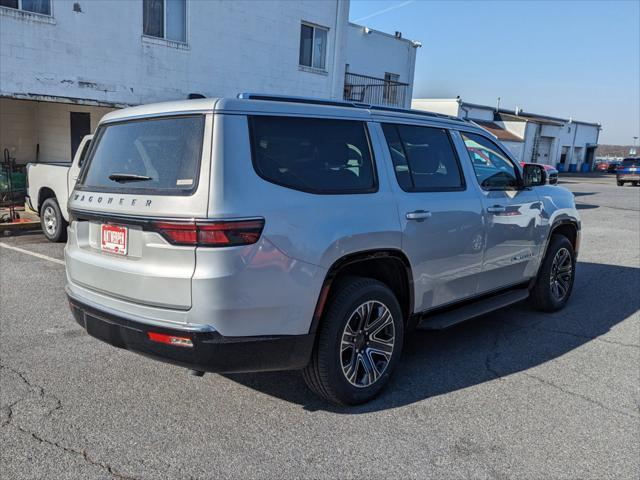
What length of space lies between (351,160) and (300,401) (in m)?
1.67

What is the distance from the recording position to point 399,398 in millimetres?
3777

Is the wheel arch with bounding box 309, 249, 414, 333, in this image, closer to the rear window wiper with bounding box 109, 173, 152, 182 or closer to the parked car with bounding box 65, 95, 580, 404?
the parked car with bounding box 65, 95, 580, 404

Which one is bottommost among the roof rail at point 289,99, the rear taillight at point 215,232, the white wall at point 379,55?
the rear taillight at point 215,232

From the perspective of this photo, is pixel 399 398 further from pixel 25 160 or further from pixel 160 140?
pixel 25 160

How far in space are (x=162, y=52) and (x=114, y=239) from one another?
10715 millimetres

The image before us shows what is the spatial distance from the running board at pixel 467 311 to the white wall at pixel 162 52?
33.0 feet

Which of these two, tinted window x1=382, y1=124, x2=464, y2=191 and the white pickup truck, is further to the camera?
the white pickup truck

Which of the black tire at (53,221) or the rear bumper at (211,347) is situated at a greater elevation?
the rear bumper at (211,347)

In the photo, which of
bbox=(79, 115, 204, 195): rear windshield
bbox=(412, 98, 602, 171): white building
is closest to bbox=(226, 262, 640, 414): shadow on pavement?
bbox=(79, 115, 204, 195): rear windshield

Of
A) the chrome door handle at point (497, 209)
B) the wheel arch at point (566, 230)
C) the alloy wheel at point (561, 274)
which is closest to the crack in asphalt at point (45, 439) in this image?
the chrome door handle at point (497, 209)

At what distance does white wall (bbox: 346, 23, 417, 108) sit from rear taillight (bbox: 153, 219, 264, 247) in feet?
63.7

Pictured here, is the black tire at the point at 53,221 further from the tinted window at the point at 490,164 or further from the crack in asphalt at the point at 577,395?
the crack in asphalt at the point at 577,395

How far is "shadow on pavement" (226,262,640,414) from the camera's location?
3.87 meters

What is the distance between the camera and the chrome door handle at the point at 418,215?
3.80 meters
